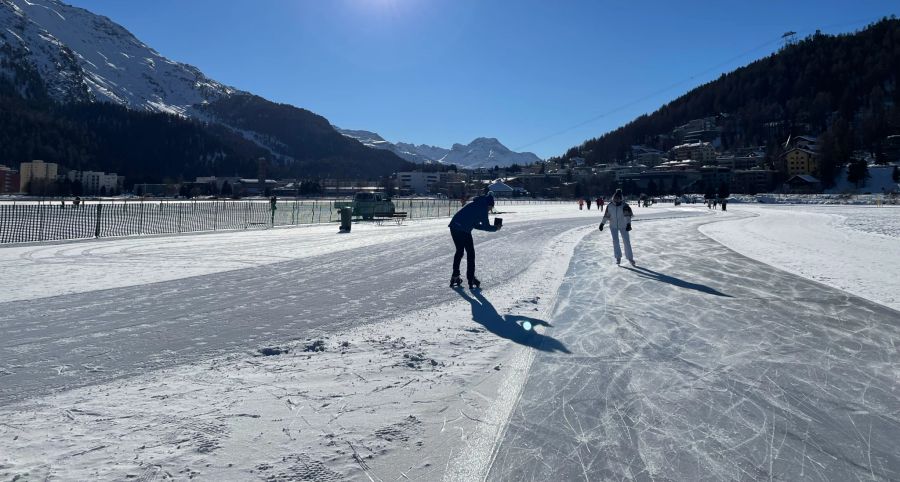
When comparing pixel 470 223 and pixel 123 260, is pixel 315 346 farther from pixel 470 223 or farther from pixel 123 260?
pixel 123 260

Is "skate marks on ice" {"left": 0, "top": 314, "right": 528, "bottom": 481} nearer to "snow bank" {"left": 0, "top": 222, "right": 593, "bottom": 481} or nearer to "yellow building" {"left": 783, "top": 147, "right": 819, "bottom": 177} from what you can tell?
"snow bank" {"left": 0, "top": 222, "right": 593, "bottom": 481}

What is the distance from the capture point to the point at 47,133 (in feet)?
521

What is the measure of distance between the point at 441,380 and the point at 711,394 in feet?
6.15

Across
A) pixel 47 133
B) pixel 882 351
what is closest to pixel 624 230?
pixel 882 351

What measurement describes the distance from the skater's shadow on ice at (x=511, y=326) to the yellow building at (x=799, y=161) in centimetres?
13630

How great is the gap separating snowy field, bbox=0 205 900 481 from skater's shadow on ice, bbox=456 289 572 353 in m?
0.05

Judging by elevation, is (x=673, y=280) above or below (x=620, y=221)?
below

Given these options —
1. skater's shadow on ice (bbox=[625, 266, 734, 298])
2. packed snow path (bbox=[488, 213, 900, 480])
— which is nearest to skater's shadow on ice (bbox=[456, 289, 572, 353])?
packed snow path (bbox=[488, 213, 900, 480])

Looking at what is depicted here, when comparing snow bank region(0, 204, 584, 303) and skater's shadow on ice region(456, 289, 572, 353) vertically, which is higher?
skater's shadow on ice region(456, 289, 572, 353)

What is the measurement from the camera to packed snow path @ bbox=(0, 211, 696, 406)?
4078 mm

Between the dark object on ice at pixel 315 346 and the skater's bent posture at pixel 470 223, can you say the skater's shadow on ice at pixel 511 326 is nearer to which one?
the skater's bent posture at pixel 470 223

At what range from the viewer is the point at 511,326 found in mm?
5582

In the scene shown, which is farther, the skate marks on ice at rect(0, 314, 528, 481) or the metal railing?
the metal railing

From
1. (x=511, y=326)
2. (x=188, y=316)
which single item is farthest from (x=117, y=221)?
(x=511, y=326)
